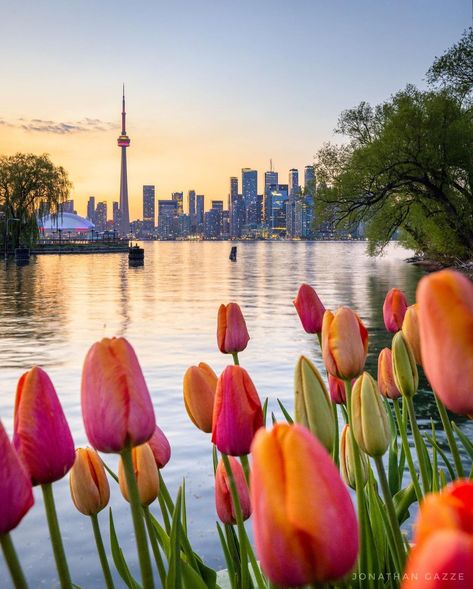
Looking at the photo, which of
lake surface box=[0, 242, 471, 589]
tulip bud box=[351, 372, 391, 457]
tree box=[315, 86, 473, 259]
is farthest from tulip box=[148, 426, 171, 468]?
tree box=[315, 86, 473, 259]

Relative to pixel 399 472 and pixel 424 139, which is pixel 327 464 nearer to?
pixel 399 472

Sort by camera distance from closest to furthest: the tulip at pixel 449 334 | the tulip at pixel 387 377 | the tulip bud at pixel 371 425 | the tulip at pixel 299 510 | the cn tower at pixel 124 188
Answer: the tulip at pixel 299 510 < the tulip at pixel 449 334 < the tulip bud at pixel 371 425 < the tulip at pixel 387 377 < the cn tower at pixel 124 188

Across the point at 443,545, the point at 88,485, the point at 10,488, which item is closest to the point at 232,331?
the point at 88,485

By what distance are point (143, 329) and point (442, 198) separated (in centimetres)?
1763

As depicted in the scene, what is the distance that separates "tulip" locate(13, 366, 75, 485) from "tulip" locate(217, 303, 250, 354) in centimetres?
104

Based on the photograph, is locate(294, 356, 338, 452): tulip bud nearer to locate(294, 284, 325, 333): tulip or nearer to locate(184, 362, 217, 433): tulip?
locate(184, 362, 217, 433): tulip

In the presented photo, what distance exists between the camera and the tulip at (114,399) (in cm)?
100

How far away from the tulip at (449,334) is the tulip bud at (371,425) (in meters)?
0.46

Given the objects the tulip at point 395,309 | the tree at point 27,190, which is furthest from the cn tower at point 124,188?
the tulip at point 395,309

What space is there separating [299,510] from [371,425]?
708mm

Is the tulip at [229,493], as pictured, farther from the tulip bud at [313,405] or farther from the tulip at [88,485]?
the tulip bud at [313,405]

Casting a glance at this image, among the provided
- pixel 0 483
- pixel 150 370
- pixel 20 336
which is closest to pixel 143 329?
pixel 20 336

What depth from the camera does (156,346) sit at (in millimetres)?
13297

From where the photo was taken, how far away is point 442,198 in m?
29.6
